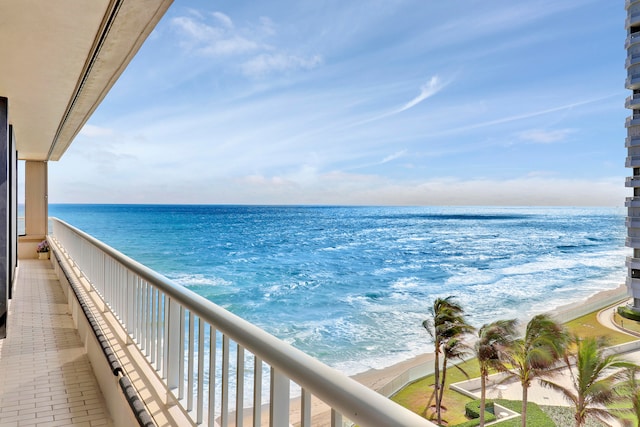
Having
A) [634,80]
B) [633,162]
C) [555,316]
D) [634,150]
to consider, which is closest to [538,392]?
[555,316]

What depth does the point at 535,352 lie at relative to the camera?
13.4 m

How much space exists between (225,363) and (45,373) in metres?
2.64

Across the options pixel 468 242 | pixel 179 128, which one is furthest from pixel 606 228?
pixel 179 128

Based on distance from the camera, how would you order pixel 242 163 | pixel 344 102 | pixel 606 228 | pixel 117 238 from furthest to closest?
pixel 606 228 → pixel 242 163 → pixel 344 102 → pixel 117 238

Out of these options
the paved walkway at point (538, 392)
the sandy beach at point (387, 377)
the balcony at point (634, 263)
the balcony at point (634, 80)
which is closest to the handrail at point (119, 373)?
the sandy beach at point (387, 377)

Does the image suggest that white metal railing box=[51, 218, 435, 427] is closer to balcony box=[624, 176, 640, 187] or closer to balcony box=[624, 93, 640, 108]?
balcony box=[624, 93, 640, 108]

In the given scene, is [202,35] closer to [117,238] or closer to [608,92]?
[117,238]

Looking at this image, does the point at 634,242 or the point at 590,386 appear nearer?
the point at 590,386

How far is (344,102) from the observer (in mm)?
49406

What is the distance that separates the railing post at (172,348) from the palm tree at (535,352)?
44.8 feet

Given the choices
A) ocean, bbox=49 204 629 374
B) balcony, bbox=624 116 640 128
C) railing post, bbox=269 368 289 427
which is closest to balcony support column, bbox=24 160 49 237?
ocean, bbox=49 204 629 374

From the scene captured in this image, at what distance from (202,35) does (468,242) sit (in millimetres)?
36381

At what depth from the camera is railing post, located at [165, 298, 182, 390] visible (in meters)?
1.67

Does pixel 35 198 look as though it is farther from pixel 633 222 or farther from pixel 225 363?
pixel 633 222
